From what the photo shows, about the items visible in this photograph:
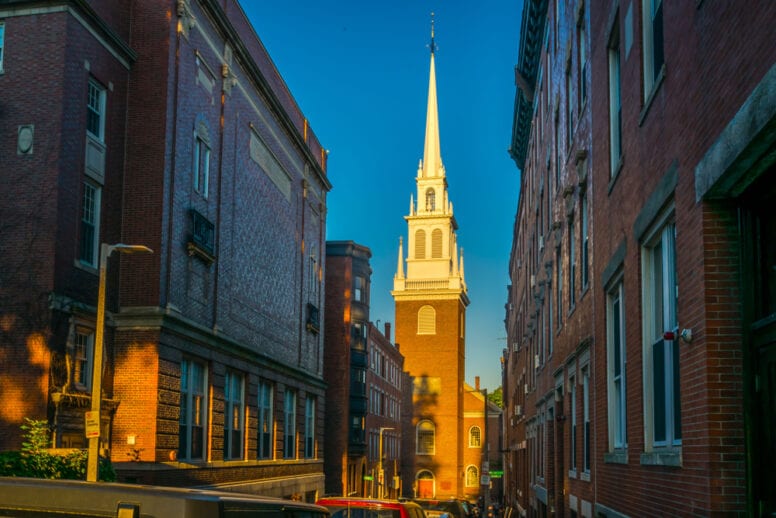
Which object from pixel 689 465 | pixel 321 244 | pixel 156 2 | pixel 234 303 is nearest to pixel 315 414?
pixel 321 244

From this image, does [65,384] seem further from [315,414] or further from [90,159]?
[315,414]

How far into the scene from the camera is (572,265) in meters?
20.0

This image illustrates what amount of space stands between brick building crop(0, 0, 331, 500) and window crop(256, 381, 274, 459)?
0.26 m

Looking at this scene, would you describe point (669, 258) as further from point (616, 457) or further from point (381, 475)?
point (381, 475)

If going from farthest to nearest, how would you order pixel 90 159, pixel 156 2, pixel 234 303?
pixel 234 303
pixel 156 2
pixel 90 159

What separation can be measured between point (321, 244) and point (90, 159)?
2432 centimetres

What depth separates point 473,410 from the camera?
99.3 m

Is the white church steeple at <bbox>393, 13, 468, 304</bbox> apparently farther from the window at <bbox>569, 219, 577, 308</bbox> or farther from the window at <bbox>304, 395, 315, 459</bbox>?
the window at <bbox>569, 219, 577, 308</bbox>

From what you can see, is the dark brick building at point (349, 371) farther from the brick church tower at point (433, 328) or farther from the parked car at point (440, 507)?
the parked car at point (440, 507)

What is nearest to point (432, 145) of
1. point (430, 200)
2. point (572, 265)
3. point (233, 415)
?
point (430, 200)

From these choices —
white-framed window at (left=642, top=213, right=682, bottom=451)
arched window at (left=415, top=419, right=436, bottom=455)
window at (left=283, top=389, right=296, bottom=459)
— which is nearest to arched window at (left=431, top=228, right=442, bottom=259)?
arched window at (left=415, top=419, right=436, bottom=455)

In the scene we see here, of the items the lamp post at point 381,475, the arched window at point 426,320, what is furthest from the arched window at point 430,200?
the lamp post at point 381,475

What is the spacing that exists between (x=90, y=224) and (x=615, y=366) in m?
14.5

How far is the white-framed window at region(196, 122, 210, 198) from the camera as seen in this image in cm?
2791
